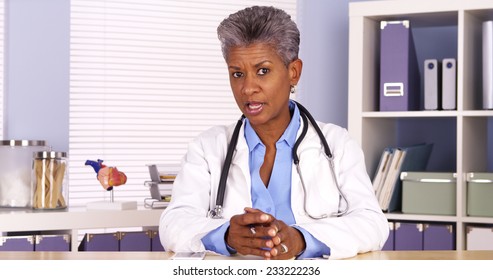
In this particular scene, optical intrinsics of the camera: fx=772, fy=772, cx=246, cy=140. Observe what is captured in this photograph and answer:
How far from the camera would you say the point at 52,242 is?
2.85m

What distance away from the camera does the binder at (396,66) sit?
3279 millimetres

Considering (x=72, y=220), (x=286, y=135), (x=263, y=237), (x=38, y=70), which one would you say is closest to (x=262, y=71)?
(x=286, y=135)

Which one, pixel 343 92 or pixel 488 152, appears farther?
pixel 343 92

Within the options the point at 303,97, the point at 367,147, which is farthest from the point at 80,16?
the point at 367,147

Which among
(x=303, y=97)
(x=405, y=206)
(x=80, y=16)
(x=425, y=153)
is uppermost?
(x=80, y=16)

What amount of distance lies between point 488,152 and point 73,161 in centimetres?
185

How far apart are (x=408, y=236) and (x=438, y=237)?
0.12 meters

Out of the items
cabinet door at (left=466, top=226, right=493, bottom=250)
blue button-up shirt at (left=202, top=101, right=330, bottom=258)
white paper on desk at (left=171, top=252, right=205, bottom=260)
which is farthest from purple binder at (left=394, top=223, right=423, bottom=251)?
white paper on desk at (left=171, top=252, right=205, bottom=260)

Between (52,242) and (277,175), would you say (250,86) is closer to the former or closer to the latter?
(277,175)

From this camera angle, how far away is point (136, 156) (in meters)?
3.57

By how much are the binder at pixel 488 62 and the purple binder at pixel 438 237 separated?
53cm

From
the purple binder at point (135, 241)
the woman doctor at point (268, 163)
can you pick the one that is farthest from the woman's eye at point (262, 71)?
the purple binder at point (135, 241)

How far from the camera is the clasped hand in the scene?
4.79 ft

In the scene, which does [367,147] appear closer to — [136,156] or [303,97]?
[303,97]
